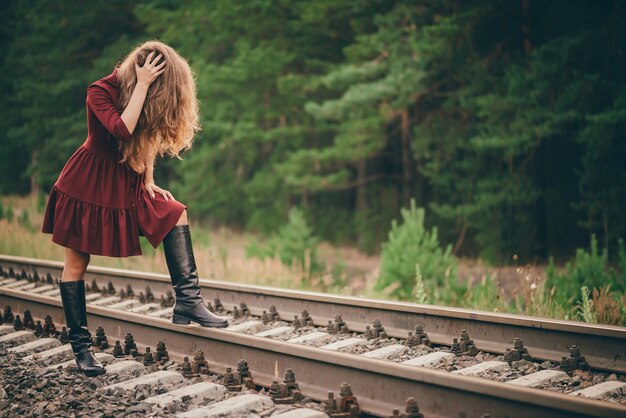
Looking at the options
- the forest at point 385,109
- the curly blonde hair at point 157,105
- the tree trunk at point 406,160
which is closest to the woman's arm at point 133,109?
the curly blonde hair at point 157,105

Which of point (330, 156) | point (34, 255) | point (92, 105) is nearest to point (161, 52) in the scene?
point (92, 105)

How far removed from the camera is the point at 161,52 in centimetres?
458

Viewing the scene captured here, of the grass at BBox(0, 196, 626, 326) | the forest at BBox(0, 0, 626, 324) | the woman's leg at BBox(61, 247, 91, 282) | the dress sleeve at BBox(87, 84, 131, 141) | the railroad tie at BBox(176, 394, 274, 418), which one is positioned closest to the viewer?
the railroad tie at BBox(176, 394, 274, 418)

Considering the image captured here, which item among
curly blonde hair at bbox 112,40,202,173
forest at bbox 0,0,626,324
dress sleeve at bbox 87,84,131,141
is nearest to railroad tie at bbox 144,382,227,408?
curly blonde hair at bbox 112,40,202,173

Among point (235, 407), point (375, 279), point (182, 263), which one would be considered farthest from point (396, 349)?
point (375, 279)

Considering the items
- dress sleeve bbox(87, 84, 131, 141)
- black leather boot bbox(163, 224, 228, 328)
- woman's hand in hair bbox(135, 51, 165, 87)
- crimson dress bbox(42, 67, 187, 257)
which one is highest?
woman's hand in hair bbox(135, 51, 165, 87)

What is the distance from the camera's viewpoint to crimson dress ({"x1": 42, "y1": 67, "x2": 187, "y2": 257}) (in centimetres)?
461

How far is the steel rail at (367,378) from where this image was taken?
311 cm

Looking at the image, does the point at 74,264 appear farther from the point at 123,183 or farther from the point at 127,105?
the point at 127,105

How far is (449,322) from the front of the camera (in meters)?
5.18

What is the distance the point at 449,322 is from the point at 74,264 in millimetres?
2673

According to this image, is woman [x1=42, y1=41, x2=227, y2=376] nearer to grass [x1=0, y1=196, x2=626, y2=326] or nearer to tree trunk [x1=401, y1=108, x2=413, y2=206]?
grass [x1=0, y1=196, x2=626, y2=326]

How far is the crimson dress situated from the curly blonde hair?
0.39 ft

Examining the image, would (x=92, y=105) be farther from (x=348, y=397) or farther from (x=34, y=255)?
(x=34, y=255)
